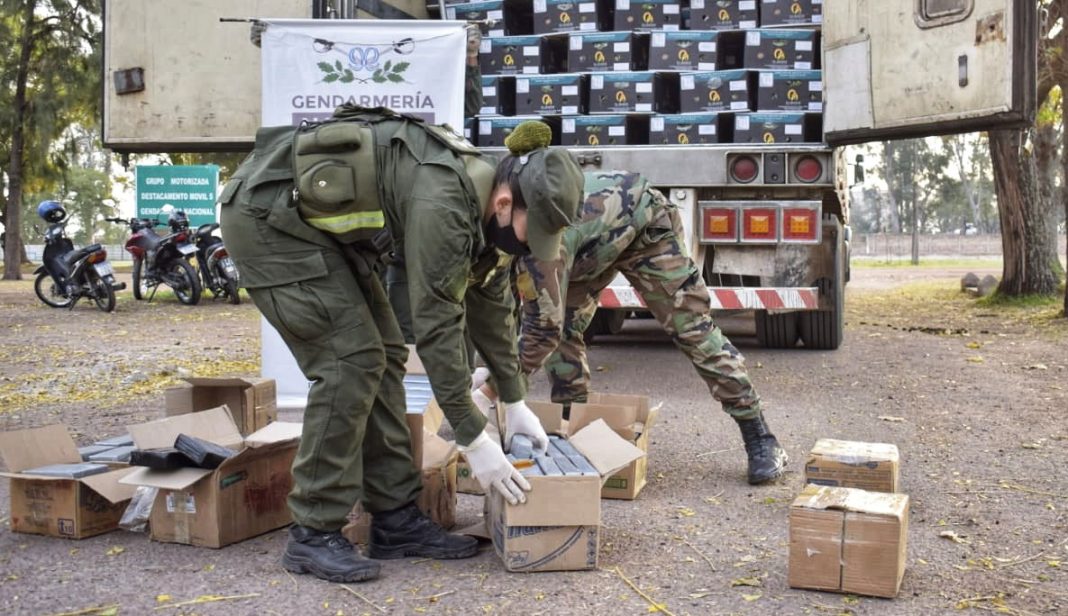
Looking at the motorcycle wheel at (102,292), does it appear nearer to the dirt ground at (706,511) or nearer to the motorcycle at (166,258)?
the motorcycle at (166,258)

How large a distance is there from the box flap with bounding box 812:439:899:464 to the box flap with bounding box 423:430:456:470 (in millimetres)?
1333

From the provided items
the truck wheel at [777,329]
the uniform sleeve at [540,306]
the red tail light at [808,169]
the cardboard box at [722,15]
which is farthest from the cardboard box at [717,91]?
the uniform sleeve at [540,306]

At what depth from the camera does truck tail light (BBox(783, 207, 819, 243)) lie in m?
6.99

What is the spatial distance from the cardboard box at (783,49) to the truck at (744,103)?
0.09 ft

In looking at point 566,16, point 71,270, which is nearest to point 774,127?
point 566,16

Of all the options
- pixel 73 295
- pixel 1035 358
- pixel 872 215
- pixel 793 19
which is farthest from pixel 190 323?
pixel 872 215

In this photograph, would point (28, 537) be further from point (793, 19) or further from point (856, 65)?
point (793, 19)

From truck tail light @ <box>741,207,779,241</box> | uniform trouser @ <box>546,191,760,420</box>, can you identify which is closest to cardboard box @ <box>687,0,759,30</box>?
truck tail light @ <box>741,207,779,241</box>

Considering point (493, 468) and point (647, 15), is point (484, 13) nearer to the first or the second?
point (647, 15)

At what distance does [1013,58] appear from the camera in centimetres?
583

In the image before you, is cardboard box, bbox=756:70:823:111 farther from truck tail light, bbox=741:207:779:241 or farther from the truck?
truck tail light, bbox=741:207:779:241

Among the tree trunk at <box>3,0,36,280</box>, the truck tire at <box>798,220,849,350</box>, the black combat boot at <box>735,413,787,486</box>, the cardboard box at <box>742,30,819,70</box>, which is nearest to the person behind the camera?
the black combat boot at <box>735,413,787,486</box>

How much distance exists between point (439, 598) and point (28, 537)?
159 centimetres

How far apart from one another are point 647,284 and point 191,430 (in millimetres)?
1969
